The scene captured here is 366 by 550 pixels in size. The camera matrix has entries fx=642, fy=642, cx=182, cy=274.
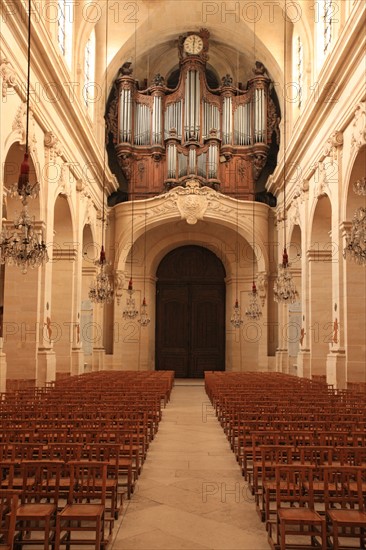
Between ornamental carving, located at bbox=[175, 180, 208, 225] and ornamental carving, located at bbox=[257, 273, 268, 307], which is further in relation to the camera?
ornamental carving, located at bbox=[257, 273, 268, 307]

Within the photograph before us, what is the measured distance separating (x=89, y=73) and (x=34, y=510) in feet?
72.3

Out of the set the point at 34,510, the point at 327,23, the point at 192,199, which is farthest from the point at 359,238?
the point at 192,199

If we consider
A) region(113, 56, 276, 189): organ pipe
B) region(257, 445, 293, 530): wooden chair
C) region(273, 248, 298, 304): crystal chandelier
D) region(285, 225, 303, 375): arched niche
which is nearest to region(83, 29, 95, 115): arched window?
region(113, 56, 276, 189): organ pipe

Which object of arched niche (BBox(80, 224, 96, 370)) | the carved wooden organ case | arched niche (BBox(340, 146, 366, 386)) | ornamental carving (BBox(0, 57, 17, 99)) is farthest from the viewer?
the carved wooden organ case

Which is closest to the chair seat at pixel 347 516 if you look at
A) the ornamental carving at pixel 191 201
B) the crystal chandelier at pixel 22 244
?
the crystal chandelier at pixel 22 244

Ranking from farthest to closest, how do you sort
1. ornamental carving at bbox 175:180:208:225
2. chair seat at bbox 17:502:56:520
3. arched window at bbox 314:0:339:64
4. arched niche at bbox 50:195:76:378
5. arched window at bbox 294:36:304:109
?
ornamental carving at bbox 175:180:208:225
arched window at bbox 294:36:304:109
arched niche at bbox 50:195:76:378
arched window at bbox 314:0:339:64
chair seat at bbox 17:502:56:520

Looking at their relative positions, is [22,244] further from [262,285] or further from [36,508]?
[262,285]

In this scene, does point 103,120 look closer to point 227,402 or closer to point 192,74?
point 192,74

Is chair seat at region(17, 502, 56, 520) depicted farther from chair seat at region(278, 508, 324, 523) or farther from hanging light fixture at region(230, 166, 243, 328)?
hanging light fixture at region(230, 166, 243, 328)

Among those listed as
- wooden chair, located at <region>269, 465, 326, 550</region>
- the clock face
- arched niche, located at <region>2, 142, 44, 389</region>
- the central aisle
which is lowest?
the central aisle

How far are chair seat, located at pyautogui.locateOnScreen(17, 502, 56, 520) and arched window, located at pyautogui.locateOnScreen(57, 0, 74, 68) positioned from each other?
53.6 feet

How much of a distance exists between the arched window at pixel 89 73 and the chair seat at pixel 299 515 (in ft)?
67.1

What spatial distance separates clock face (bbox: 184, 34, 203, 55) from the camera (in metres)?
27.8

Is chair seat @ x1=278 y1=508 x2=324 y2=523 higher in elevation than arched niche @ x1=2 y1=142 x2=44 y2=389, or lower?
lower
